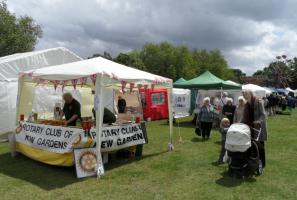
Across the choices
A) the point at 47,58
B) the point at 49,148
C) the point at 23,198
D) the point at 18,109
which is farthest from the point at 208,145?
the point at 47,58

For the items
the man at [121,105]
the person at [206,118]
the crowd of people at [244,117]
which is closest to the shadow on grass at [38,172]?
the crowd of people at [244,117]

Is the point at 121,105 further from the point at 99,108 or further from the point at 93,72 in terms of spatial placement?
the point at 99,108

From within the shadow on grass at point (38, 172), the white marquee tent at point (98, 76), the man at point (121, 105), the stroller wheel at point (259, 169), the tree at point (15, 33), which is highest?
the tree at point (15, 33)

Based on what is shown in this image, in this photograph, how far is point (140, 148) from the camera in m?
9.27

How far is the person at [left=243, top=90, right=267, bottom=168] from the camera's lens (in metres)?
6.95

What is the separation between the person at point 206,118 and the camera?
11812mm

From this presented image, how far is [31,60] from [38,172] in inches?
264

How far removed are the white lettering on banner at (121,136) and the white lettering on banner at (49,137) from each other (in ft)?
1.47

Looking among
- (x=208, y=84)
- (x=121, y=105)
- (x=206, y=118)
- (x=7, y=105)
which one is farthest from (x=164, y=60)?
(x=7, y=105)

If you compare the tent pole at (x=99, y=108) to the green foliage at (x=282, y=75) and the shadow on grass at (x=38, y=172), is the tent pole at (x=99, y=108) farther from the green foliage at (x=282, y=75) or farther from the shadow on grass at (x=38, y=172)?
the green foliage at (x=282, y=75)

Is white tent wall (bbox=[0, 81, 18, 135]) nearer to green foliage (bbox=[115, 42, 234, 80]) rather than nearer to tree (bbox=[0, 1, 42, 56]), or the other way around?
tree (bbox=[0, 1, 42, 56])

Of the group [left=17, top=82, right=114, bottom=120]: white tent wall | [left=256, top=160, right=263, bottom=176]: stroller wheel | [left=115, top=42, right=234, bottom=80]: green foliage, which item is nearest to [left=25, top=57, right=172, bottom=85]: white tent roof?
[left=17, top=82, right=114, bottom=120]: white tent wall

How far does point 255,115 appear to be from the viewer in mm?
7047

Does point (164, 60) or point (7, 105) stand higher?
point (164, 60)
